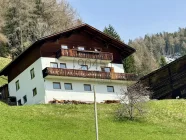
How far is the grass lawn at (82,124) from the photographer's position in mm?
33438

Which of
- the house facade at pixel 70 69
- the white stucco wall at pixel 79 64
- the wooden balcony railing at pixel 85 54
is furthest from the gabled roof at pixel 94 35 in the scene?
the white stucco wall at pixel 79 64

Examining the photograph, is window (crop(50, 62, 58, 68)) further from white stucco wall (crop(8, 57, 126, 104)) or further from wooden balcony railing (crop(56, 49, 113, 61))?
wooden balcony railing (crop(56, 49, 113, 61))

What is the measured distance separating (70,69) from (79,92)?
300 cm

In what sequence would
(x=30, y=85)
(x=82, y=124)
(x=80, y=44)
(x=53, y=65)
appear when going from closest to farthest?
(x=82, y=124), (x=53, y=65), (x=30, y=85), (x=80, y=44)

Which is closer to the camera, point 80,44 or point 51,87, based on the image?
point 51,87

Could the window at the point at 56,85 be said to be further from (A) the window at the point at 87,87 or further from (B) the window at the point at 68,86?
(A) the window at the point at 87,87

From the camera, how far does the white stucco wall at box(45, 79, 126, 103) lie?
5025 cm

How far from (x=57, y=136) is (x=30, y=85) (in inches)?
855

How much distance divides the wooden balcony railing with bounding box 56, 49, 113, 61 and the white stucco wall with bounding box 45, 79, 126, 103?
3377mm

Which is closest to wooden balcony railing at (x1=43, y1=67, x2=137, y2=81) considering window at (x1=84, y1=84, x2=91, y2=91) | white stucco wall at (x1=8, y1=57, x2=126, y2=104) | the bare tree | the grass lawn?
white stucco wall at (x1=8, y1=57, x2=126, y2=104)

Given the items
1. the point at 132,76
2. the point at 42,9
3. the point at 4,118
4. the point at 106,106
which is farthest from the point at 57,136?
the point at 42,9

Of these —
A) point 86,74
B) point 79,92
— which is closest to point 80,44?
point 86,74

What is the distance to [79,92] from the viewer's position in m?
51.9

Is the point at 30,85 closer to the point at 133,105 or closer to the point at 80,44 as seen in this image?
the point at 80,44
